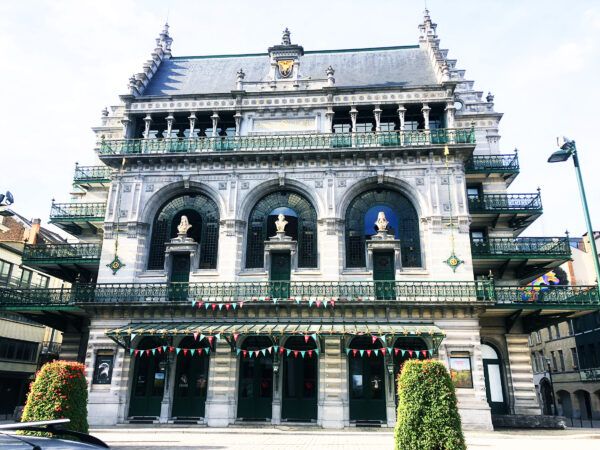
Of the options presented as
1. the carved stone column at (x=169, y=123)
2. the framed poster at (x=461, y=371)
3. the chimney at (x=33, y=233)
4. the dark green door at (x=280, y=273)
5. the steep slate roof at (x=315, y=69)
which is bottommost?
the framed poster at (x=461, y=371)

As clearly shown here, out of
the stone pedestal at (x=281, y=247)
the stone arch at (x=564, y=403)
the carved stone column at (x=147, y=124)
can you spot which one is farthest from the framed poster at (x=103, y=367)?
the stone arch at (x=564, y=403)

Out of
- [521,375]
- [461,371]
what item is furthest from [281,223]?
[521,375]

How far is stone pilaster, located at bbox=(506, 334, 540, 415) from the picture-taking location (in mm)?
25406

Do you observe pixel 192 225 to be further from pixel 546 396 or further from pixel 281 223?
pixel 546 396

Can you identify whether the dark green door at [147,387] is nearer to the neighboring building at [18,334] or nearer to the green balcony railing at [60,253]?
the green balcony railing at [60,253]

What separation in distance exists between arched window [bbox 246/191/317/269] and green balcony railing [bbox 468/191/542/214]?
10.5 meters

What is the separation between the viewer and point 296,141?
93.8 feet

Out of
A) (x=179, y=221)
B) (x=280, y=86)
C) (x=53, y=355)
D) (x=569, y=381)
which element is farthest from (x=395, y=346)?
(x=53, y=355)

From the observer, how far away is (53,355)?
4188cm

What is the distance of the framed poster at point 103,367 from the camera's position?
25081 mm

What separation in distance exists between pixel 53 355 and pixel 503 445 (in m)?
39.6

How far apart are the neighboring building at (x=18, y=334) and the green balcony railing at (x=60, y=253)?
6.21 metres

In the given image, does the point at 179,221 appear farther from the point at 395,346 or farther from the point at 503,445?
the point at 503,445

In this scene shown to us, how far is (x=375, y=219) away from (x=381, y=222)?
1.89 ft
